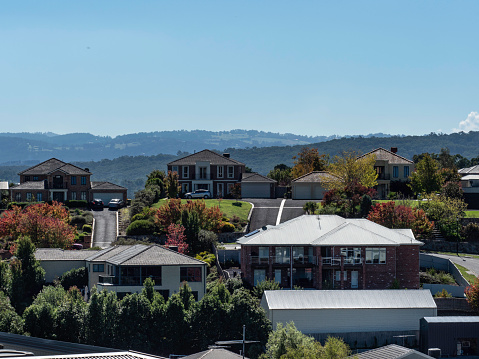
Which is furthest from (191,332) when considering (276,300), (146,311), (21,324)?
(21,324)

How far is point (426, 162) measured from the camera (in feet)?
348

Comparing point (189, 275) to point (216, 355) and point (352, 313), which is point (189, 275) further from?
point (216, 355)

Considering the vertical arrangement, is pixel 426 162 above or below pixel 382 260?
above

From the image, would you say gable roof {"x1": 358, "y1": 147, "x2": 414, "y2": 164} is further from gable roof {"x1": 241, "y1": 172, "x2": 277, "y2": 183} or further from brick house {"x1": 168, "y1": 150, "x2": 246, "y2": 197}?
brick house {"x1": 168, "y1": 150, "x2": 246, "y2": 197}

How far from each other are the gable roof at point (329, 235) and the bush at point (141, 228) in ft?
57.9

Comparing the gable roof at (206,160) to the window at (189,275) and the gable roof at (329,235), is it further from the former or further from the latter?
the window at (189,275)

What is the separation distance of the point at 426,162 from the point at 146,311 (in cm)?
6080

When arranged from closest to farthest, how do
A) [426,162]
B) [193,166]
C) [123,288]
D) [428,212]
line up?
1. [123,288]
2. [428,212]
3. [426,162]
4. [193,166]

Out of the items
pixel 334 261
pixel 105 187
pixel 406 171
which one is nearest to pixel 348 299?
pixel 334 261

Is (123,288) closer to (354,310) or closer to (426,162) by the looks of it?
(354,310)

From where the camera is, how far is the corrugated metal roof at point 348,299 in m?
58.0

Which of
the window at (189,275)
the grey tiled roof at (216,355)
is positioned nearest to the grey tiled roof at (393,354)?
the grey tiled roof at (216,355)

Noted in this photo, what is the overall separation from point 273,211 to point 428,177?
2346 centimetres

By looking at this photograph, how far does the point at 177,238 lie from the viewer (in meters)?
78.9
